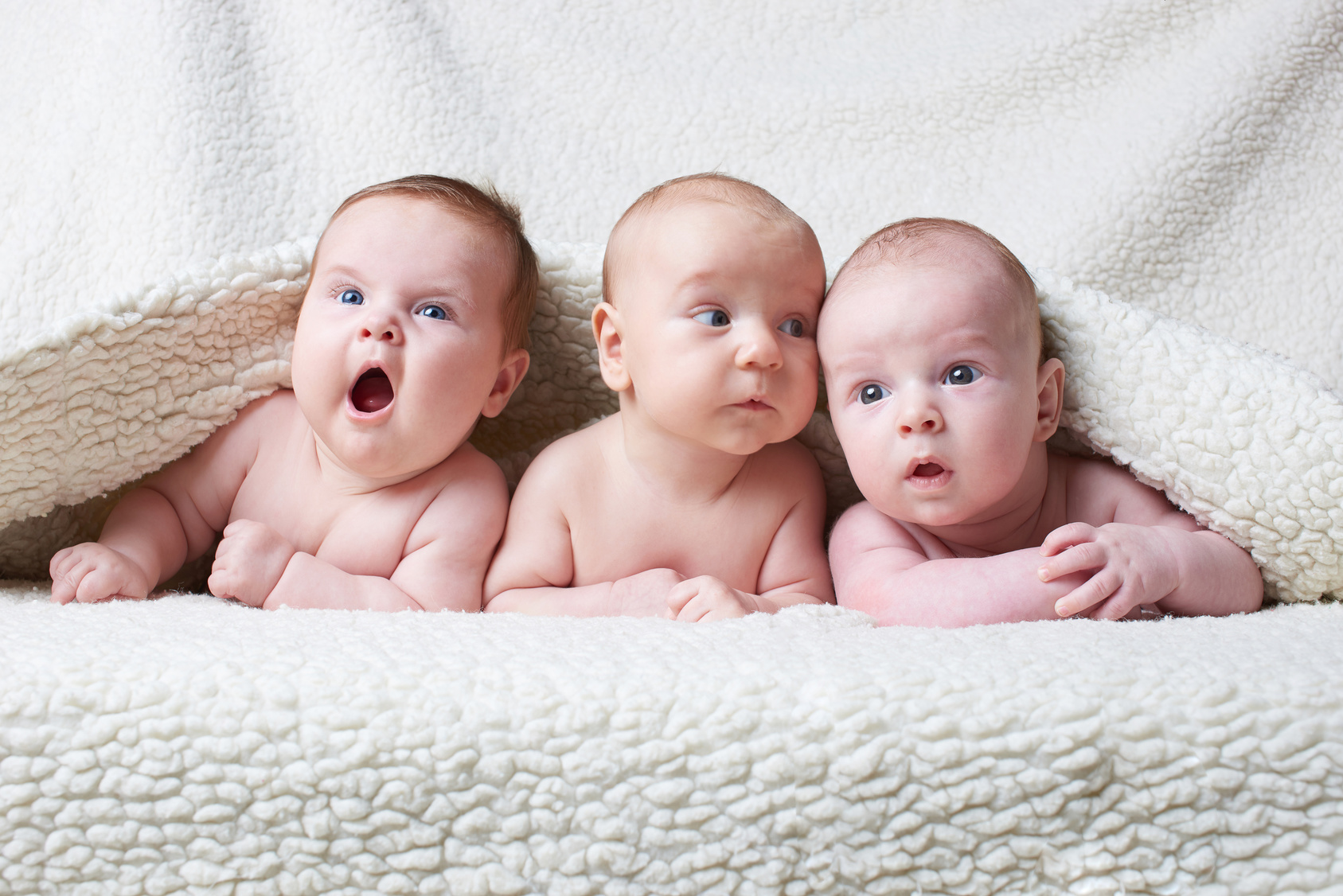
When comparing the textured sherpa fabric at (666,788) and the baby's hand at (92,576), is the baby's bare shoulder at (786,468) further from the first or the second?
the baby's hand at (92,576)

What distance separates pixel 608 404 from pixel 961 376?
456mm

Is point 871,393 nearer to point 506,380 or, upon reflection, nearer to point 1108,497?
point 1108,497

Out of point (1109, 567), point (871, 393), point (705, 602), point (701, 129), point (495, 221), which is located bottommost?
point (705, 602)

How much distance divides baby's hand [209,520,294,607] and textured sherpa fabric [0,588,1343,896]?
12.5 inches

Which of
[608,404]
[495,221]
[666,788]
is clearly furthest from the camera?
[608,404]

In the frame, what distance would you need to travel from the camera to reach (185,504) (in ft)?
3.80

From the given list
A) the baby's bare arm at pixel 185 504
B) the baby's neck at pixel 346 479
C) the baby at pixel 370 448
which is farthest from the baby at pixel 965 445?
the baby's bare arm at pixel 185 504

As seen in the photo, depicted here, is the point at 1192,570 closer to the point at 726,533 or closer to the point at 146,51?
the point at 726,533

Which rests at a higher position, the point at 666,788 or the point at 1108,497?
the point at 1108,497

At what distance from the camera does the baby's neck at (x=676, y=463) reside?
111 centimetres

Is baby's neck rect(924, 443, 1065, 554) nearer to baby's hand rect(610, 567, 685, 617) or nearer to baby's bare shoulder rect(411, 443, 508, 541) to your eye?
baby's hand rect(610, 567, 685, 617)

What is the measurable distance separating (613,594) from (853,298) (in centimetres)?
A: 38

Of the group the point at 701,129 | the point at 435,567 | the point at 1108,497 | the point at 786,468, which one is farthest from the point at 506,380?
the point at 1108,497

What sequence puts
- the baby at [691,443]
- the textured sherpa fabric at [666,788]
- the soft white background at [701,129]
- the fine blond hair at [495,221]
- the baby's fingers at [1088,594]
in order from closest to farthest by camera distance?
the textured sherpa fabric at [666,788]
the baby's fingers at [1088,594]
the baby at [691,443]
the fine blond hair at [495,221]
the soft white background at [701,129]
